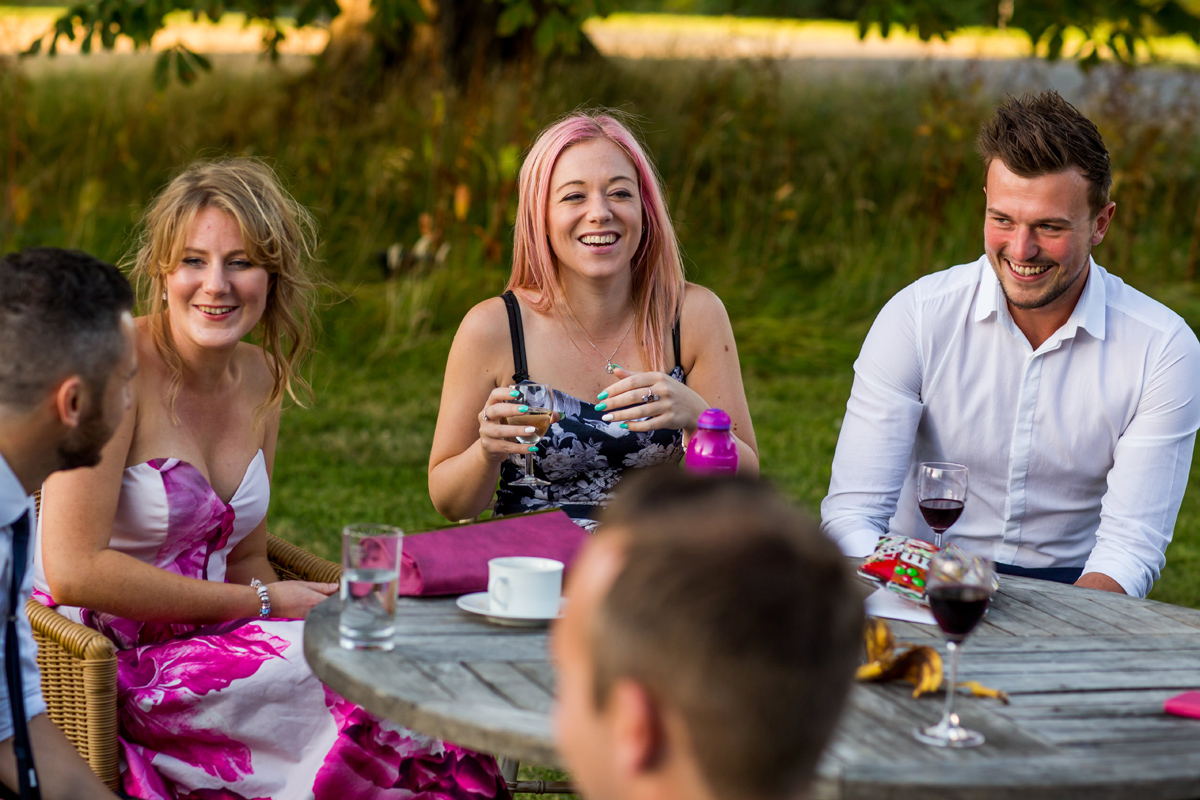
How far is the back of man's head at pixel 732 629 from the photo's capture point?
0.97 meters

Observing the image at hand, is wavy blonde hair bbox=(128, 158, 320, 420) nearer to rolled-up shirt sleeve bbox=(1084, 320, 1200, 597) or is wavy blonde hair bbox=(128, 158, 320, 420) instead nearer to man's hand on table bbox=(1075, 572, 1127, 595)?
man's hand on table bbox=(1075, 572, 1127, 595)

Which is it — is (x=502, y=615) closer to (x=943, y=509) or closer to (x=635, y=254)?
(x=943, y=509)

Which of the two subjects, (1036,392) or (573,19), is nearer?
(1036,392)

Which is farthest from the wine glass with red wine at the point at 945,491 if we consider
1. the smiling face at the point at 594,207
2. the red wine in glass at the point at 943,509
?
the smiling face at the point at 594,207

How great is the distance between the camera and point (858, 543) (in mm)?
2859

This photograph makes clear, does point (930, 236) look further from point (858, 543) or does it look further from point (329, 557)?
point (858, 543)

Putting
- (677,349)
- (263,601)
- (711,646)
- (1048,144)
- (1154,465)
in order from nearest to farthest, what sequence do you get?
(711,646), (263,601), (1048,144), (1154,465), (677,349)

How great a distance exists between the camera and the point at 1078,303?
3.06 m

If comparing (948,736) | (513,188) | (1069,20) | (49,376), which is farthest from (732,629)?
(513,188)

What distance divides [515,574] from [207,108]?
8.55m

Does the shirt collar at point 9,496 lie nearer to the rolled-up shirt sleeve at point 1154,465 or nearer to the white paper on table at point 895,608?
the white paper on table at point 895,608

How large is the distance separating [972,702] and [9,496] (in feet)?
4.89

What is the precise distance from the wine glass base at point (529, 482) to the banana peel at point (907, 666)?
4.17 ft

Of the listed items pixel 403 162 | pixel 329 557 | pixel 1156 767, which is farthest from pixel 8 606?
pixel 403 162
